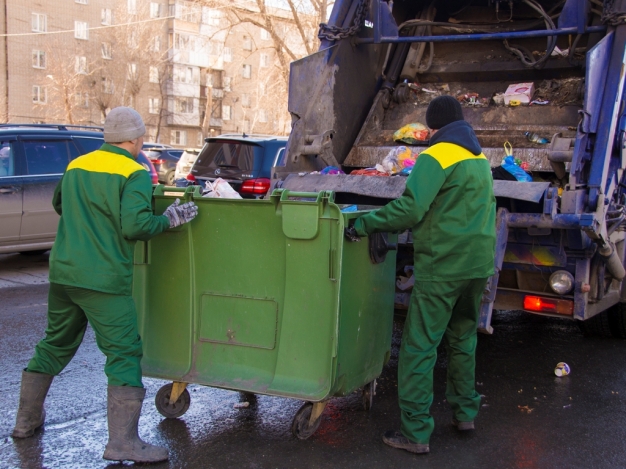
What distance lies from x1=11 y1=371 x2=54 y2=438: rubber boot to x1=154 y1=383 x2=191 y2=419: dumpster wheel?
0.58 metres

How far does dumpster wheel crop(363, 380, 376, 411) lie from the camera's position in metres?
3.91

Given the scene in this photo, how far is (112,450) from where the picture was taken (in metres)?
3.20

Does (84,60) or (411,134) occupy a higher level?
(84,60)

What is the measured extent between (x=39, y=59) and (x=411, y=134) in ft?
125

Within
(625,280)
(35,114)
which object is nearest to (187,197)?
(625,280)

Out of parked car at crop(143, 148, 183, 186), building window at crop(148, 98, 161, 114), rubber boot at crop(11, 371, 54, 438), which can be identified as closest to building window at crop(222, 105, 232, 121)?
building window at crop(148, 98, 161, 114)

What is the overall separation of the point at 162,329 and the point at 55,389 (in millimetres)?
1054

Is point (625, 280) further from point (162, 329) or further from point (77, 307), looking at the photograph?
point (77, 307)

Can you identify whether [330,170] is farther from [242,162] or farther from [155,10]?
[155,10]

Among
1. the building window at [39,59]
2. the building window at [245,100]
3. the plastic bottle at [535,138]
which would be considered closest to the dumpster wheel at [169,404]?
the plastic bottle at [535,138]

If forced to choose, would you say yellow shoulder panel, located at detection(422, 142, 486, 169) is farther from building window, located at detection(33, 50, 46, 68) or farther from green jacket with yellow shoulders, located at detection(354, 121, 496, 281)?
building window, located at detection(33, 50, 46, 68)

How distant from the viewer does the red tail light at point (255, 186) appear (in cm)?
907

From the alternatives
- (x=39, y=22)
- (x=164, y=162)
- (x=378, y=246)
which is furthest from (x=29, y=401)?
(x=39, y=22)

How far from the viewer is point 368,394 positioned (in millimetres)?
3926
